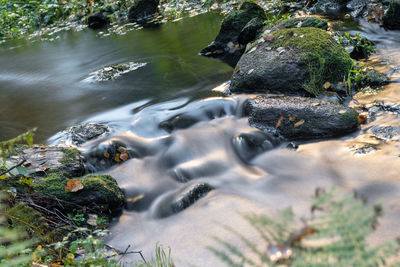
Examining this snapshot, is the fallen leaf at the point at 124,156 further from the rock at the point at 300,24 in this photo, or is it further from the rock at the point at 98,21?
the rock at the point at 98,21

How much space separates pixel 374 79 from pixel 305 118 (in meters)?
1.64

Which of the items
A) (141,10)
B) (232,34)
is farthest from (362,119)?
(141,10)

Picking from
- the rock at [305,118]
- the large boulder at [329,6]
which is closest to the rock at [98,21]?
the large boulder at [329,6]

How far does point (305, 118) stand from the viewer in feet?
14.8

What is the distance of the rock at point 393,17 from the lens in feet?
24.1

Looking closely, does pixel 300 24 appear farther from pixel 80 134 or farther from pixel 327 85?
pixel 80 134

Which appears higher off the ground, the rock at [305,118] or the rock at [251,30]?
the rock at [251,30]

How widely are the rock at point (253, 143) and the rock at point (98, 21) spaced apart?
1258cm

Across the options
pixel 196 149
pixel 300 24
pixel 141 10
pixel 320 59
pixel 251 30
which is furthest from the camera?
pixel 141 10

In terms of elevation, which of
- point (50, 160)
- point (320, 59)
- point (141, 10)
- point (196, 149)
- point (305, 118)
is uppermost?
point (141, 10)

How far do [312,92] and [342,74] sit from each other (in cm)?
72

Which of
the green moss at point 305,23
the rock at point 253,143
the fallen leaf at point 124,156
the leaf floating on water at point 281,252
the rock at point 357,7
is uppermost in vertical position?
the leaf floating on water at point 281,252

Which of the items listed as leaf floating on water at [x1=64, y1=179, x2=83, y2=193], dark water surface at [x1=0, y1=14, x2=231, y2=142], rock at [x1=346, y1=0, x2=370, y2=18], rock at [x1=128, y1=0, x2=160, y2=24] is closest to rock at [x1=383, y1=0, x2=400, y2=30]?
rock at [x1=346, y1=0, x2=370, y2=18]

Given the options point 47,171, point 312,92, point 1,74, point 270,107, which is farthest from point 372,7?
point 1,74
